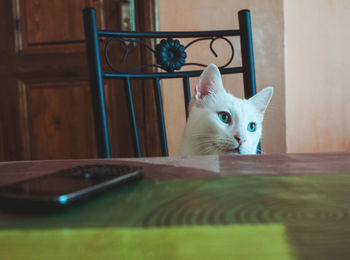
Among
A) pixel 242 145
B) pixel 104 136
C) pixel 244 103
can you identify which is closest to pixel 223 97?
pixel 244 103

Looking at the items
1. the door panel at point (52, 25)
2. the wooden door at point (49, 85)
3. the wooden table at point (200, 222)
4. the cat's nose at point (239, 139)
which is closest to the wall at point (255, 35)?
the wooden door at point (49, 85)

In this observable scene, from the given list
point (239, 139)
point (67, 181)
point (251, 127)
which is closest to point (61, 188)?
point (67, 181)

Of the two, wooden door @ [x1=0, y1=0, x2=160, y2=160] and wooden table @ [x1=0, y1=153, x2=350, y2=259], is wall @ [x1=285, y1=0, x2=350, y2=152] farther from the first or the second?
wooden table @ [x1=0, y1=153, x2=350, y2=259]

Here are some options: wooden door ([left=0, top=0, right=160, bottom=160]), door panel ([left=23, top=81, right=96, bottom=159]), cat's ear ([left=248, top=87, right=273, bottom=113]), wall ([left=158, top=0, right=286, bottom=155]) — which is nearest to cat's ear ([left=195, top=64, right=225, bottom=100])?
cat's ear ([left=248, top=87, right=273, bottom=113])

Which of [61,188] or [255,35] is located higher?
[255,35]

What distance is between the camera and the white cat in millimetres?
776

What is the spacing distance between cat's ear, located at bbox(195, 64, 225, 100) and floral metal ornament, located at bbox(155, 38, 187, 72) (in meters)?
0.10

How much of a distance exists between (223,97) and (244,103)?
0.21ft

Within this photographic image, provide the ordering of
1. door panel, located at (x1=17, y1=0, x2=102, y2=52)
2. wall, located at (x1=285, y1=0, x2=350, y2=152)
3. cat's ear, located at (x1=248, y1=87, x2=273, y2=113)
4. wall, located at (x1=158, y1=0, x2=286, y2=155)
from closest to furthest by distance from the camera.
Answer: cat's ear, located at (x1=248, y1=87, x2=273, y2=113) → wall, located at (x1=158, y1=0, x2=286, y2=155) → wall, located at (x1=285, y1=0, x2=350, y2=152) → door panel, located at (x1=17, y1=0, x2=102, y2=52)

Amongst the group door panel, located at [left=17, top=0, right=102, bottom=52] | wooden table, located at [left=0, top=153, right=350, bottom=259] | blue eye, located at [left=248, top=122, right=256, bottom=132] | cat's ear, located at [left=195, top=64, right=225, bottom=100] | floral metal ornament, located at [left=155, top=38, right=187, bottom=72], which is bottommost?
wooden table, located at [left=0, top=153, right=350, bottom=259]

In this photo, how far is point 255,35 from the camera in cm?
149

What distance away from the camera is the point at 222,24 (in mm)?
1505

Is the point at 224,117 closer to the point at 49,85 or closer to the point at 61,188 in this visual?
the point at 61,188

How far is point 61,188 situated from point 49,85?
1704mm
